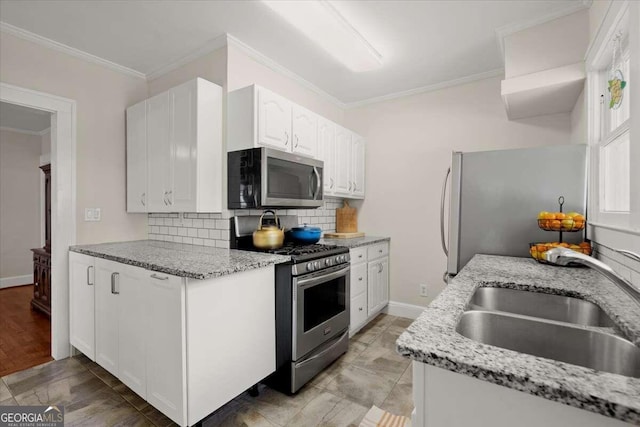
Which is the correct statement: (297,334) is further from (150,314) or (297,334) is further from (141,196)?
(141,196)

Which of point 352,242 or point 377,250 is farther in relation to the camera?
point 377,250

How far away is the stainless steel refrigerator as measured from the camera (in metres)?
1.93

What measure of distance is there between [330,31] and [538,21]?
146 centimetres

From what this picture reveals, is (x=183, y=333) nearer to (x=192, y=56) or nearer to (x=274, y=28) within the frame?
(x=274, y=28)

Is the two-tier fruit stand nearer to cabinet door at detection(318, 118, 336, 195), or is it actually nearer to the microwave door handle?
the microwave door handle

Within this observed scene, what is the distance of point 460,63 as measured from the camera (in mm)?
2773

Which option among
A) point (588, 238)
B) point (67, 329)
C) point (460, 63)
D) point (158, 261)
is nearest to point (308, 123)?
point (460, 63)

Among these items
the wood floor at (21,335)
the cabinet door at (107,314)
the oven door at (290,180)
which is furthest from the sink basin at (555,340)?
the wood floor at (21,335)

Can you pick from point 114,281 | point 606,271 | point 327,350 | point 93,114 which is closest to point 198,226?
point 114,281

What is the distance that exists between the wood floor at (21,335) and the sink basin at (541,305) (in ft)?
10.6

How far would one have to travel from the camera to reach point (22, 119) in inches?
166

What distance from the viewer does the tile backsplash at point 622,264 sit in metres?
1.13

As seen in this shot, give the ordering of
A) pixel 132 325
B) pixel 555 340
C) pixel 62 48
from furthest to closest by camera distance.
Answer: pixel 62 48 → pixel 132 325 → pixel 555 340

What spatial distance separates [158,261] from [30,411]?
1.16 m
